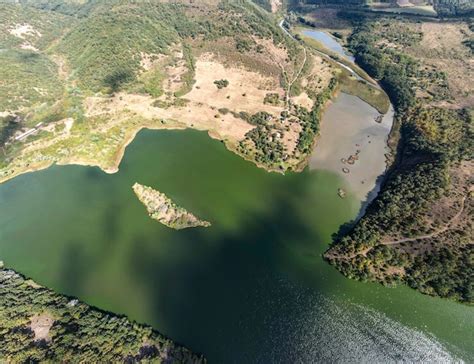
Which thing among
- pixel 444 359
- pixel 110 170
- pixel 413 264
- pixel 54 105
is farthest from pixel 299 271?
pixel 54 105

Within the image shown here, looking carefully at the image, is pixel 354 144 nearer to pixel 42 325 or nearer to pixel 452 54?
pixel 452 54

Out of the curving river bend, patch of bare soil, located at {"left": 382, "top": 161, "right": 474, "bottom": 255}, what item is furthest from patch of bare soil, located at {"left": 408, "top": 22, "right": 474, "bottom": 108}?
the curving river bend

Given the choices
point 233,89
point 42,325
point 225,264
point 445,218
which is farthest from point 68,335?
point 233,89

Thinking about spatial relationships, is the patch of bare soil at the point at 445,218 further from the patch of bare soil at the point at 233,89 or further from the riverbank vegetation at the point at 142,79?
the patch of bare soil at the point at 233,89

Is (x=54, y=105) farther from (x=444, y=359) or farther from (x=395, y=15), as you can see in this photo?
(x=395, y=15)

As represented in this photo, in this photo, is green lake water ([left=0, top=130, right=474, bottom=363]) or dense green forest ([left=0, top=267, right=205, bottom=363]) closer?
dense green forest ([left=0, top=267, right=205, bottom=363])

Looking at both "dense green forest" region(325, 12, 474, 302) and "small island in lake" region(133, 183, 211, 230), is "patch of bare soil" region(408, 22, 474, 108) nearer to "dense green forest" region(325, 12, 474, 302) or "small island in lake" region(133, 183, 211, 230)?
"dense green forest" region(325, 12, 474, 302)

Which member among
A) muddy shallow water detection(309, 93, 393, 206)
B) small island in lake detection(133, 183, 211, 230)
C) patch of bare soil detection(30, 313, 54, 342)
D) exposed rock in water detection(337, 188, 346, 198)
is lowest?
patch of bare soil detection(30, 313, 54, 342)
